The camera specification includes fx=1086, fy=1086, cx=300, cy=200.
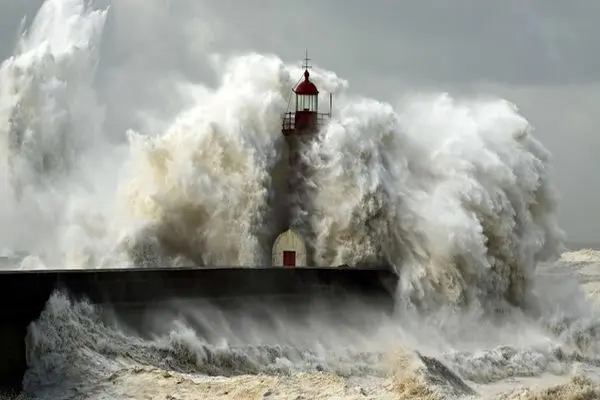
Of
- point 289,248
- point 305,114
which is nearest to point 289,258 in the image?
point 289,248

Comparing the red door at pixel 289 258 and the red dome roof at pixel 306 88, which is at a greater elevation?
the red dome roof at pixel 306 88

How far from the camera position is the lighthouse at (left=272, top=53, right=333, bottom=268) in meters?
16.9

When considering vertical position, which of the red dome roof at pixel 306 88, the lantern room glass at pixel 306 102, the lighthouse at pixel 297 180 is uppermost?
the red dome roof at pixel 306 88

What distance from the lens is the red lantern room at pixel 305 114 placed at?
17.5m

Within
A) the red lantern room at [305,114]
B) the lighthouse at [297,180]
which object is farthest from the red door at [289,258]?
the red lantern room at [305,114]

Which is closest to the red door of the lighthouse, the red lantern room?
the lighthouse

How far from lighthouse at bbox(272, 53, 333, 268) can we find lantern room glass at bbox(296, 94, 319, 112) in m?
0.06

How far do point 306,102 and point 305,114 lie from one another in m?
0.57

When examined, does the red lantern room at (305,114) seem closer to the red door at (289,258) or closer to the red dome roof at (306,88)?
the red dome roof at (306,88)

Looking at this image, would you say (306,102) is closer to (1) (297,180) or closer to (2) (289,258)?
(1) (297,180)

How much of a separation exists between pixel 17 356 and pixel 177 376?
5.00ft

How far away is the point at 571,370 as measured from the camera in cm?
1591

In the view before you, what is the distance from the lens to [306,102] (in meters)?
18.2

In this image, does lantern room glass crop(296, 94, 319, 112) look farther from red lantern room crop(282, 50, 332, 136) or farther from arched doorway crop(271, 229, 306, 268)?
arched doorway crop(271, 229, 306, 268)
